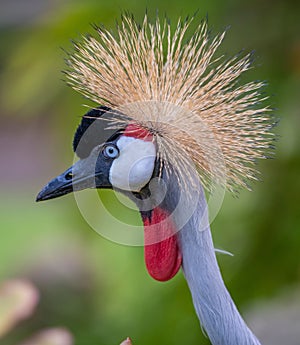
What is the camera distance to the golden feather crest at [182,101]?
1.18m

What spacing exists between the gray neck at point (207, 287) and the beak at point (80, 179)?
152mm

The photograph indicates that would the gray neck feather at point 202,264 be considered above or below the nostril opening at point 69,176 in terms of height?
below

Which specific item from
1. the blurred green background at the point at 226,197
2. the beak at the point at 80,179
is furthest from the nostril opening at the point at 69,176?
the blurred green background at the point at 226,197

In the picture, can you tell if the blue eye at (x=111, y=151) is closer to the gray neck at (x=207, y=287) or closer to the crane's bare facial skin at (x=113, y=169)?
the crane's bare facial skin at (x=113, y=169)

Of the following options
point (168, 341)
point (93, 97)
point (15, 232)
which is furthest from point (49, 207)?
point (93, 97)

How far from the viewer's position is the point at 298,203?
2055 mm

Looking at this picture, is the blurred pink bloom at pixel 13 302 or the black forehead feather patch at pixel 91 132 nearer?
the blurred pink bloom at pixel 13 302

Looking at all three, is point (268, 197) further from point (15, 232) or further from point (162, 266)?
point (15, 232)

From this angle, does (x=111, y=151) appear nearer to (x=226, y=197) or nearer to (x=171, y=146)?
(x=171, y=146)

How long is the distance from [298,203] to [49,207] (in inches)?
141

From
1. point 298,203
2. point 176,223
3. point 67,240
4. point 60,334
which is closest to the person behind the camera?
point 60,334

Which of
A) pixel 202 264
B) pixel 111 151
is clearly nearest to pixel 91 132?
pixel 111 151

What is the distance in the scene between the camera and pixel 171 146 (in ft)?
3.84

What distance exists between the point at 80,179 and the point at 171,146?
0.50 feet
